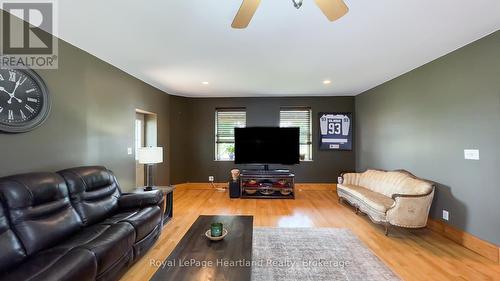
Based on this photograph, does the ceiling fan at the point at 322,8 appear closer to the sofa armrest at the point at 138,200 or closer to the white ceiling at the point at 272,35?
the white ceiling at the point at 272,35

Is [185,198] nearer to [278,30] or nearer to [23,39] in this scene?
[23,39]

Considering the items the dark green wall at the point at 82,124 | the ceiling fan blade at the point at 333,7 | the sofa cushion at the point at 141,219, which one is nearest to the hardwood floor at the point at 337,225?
the sofa cushion at the point at 141,219

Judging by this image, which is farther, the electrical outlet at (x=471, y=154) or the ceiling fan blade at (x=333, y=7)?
the electrical outlet at (x=471, y=154)

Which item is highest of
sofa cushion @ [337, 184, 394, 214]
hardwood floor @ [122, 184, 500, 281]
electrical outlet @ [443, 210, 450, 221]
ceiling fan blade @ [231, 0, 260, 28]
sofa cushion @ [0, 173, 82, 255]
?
ceiling fan blade @ [231, 0, 260, 28]

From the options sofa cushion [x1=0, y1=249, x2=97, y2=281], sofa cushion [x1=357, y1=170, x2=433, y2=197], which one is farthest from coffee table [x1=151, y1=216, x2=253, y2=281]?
sofa cushion [x1=357, y1=170, x2=433, y2=197]

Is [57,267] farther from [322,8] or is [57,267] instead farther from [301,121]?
[301,121]

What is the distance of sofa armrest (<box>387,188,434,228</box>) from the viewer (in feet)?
9.95

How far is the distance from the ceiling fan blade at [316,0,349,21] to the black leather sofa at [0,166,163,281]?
8.24ft

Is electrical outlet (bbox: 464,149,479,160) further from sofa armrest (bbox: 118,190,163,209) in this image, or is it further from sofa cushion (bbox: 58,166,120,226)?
sofa cushion (bbox: 58,166,120,226)

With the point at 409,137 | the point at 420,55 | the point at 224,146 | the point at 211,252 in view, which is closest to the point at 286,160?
the point at 224,146

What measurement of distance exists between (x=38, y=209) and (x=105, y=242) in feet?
2.25

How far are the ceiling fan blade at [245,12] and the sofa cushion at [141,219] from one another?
87.1 inches

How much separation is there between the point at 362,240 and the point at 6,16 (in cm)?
462

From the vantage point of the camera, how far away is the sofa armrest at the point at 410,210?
303cm
